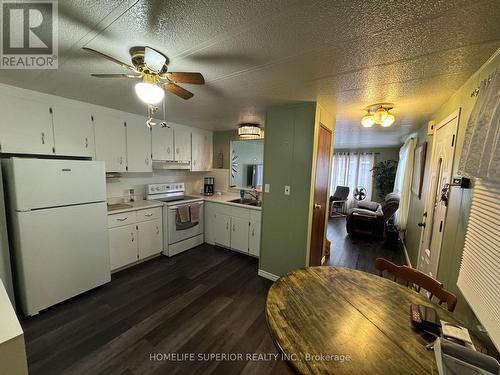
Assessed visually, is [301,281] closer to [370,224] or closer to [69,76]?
[69,76]

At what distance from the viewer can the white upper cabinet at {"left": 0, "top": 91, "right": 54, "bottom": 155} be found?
1.98 m

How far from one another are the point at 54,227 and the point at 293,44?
2.67 meters

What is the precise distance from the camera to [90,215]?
229 cm

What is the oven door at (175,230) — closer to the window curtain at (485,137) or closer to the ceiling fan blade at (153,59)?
the ceiling fan blade at (153,59)

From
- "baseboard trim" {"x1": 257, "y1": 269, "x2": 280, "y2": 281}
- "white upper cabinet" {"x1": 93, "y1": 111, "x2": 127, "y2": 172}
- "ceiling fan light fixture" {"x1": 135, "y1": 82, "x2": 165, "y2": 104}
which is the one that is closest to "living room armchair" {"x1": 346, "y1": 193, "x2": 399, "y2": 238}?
"baseboard trim" {"x1": 257, "y1": 269, "x2": 280, "y2": 281}

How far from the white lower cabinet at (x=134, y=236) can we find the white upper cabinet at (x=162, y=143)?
0.90m

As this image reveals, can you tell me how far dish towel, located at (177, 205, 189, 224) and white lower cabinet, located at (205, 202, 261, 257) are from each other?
0.46 m

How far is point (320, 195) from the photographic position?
2.79m

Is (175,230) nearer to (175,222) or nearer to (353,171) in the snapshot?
(175,222)

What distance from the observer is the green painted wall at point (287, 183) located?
2391 millimetres

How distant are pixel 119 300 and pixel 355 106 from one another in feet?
11.2

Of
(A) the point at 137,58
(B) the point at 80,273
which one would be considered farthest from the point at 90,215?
(A) the point at 137,58

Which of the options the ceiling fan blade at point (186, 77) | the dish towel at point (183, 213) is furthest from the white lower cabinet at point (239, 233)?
the ceiling fan blade at point (186, 77)

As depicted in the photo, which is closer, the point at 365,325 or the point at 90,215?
the point at 365,325
